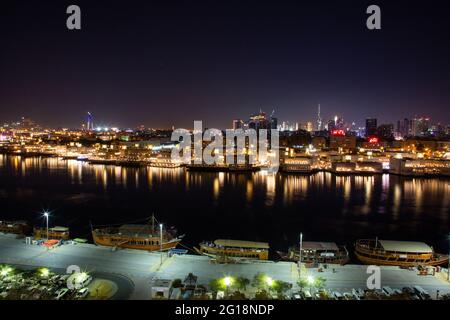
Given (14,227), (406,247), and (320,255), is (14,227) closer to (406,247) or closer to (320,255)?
(320,255)

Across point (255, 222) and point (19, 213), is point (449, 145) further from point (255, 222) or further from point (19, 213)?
point (19, 213)

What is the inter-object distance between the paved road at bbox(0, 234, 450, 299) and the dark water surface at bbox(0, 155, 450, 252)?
2122 mm

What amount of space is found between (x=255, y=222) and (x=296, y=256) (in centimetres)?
242

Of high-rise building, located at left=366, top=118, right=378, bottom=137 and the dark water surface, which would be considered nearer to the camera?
the dark water surface

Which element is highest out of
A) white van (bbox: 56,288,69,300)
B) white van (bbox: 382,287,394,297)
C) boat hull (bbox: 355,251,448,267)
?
white van (bbox: 56,288,69,300)

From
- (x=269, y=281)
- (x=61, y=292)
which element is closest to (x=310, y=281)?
(x=269, y=281)

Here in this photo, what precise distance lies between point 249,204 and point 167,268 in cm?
542

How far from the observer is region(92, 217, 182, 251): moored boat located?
5.11m

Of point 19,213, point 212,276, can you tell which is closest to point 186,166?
point 19,213

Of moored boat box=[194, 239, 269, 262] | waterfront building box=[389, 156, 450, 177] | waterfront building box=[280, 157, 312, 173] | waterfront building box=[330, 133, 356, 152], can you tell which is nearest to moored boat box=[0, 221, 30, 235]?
moored boat box=[194, 239, 269, 262]

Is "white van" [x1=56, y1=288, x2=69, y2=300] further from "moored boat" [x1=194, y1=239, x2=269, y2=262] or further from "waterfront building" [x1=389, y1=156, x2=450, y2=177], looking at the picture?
"waterfront building" [x1=389, y1=156, x2=450, y2=177]

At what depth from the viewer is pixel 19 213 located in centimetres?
757

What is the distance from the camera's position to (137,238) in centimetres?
513

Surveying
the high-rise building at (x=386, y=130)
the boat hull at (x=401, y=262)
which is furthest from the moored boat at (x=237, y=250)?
the high-rise building at (x=386, y=130)
